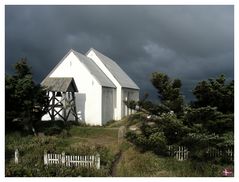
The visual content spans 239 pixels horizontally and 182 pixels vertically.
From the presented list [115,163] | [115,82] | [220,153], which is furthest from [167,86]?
[115,82]

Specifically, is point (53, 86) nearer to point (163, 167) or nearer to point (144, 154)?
point (144, 154)

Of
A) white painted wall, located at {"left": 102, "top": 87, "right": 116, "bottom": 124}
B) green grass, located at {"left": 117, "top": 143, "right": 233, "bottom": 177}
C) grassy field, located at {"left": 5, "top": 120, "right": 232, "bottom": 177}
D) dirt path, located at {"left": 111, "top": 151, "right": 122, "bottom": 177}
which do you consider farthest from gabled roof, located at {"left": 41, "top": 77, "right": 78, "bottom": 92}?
green grass, located at {"left": 117, "top": 143, "right": 233, "bottom": 177}

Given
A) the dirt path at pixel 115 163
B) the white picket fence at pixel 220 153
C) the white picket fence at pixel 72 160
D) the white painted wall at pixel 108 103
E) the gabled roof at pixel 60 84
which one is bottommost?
the dirt path at pixel 115 163

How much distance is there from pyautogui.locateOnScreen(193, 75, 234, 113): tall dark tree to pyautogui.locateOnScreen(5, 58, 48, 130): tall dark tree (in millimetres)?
10479

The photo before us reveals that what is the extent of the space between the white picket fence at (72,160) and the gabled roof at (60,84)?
1089 centimetres

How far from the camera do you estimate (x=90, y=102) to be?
27719mm

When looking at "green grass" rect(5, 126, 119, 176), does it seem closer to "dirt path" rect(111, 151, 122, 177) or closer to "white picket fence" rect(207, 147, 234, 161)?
"dirt path" rect(111, 151, 122, 177)

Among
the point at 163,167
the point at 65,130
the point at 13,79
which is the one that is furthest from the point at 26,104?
the point at 163,167

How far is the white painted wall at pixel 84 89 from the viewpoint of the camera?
89.9 feet

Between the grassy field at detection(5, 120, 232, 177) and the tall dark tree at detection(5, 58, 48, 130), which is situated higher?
the tall dark tree at detection(5, 58, 48, 130)

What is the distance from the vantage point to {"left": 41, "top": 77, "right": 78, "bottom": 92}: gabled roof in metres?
25.1

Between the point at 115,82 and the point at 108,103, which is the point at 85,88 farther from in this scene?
the point at 115,82

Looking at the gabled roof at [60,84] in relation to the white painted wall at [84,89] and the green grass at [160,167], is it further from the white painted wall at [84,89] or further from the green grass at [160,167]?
the green grass at [160,167]

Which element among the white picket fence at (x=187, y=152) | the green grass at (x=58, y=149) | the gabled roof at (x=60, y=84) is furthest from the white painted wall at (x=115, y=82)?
the white picket fence at (x=187, y=152)
